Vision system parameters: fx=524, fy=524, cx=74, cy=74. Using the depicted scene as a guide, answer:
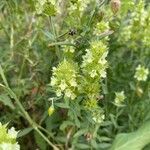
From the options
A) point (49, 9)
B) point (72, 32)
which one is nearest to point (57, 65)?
point (72, 32)

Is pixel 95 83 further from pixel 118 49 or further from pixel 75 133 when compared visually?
pixel 118 49

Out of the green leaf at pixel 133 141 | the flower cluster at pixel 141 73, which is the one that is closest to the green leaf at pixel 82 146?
the green leaf at pixel 133 141

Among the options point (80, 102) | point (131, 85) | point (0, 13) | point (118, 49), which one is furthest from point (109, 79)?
point (0, 13)

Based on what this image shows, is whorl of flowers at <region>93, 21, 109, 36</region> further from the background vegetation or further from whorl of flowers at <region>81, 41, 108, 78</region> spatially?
whorl of flowers at <region>81, 41, 108, 78</region>

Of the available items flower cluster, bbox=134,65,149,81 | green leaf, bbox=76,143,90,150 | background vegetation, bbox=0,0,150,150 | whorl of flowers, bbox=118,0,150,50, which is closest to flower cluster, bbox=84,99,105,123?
background vegetation, bbox=0,0,150,150

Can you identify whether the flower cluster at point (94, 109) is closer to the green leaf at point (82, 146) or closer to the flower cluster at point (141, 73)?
the green leaf at point (82, 146)

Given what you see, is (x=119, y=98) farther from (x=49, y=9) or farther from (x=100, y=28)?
(x=49, y=9)

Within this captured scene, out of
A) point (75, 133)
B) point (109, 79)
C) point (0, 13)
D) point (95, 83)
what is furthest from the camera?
point (0, 13)
